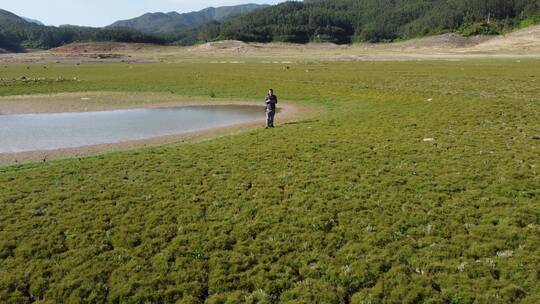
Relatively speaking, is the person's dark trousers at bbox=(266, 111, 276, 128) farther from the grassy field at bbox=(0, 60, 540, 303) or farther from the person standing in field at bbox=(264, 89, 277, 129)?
the grassy field at bbox=(0, 60, 540, 303)

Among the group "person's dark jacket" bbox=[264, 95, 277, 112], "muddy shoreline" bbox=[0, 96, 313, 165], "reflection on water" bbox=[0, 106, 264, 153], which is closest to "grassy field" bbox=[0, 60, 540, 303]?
"muddy shoreline" bbox=[0, 96, 313, 165]

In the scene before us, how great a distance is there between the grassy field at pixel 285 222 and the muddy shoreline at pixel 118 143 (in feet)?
8.67

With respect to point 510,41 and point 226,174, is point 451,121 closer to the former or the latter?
point 226,174

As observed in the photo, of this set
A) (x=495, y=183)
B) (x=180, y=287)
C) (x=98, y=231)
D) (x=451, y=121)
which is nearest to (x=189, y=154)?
(x=98, y=231)

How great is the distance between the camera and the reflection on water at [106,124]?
3350 centimetres

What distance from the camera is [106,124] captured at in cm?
4106

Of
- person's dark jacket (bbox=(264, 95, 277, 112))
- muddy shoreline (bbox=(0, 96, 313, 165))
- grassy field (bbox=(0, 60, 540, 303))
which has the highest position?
person's dark jacket (bbox=(264, 95, 277, 112))

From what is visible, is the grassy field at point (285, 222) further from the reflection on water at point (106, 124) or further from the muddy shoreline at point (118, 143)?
the reflection on water at point (106, 124)

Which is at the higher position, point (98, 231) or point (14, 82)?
point (14, 82)

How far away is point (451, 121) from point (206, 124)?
2087 centimetres

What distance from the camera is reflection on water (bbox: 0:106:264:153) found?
3350 centimetres

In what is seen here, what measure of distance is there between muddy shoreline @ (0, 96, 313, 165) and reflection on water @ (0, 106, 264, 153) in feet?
6.29

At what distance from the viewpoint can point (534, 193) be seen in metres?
19.0

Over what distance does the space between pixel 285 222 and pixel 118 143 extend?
19376 millimetres
